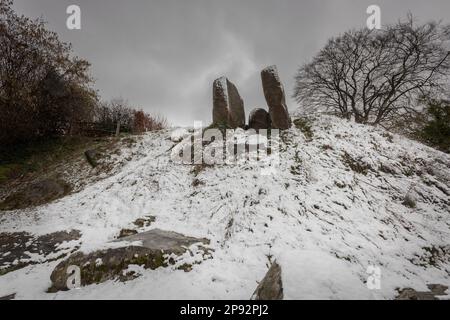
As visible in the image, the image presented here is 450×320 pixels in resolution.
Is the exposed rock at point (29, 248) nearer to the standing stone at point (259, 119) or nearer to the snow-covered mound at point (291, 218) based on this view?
the snow-covered mound at point (291, 218)

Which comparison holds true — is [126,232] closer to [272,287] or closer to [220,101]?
[272,287]

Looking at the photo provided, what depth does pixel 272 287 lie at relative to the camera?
10.3ft

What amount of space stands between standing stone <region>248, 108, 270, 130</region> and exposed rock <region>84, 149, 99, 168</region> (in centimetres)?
711

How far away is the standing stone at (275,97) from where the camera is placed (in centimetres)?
985

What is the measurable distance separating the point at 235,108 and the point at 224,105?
838mm

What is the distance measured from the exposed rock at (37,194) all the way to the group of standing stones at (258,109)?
6.68 m

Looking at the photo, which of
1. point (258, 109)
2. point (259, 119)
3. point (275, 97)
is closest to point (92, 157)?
point (259, 119)

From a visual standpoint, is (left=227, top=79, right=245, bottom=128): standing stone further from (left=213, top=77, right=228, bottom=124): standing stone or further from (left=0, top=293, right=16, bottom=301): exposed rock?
(left=0, top=293, right=16, bottom=301): exposed rock

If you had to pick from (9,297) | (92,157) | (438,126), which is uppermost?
(438,126)

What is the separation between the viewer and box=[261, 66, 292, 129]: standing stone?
985 centimetres

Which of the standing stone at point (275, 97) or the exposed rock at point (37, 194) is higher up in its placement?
the standing stone at point (275, 97)

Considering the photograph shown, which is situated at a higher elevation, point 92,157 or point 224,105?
point 224,105

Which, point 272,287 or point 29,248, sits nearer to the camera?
point 272,287

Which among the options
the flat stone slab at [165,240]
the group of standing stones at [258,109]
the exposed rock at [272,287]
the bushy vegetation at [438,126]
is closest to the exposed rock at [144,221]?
the flat stone slab at [165,240]
